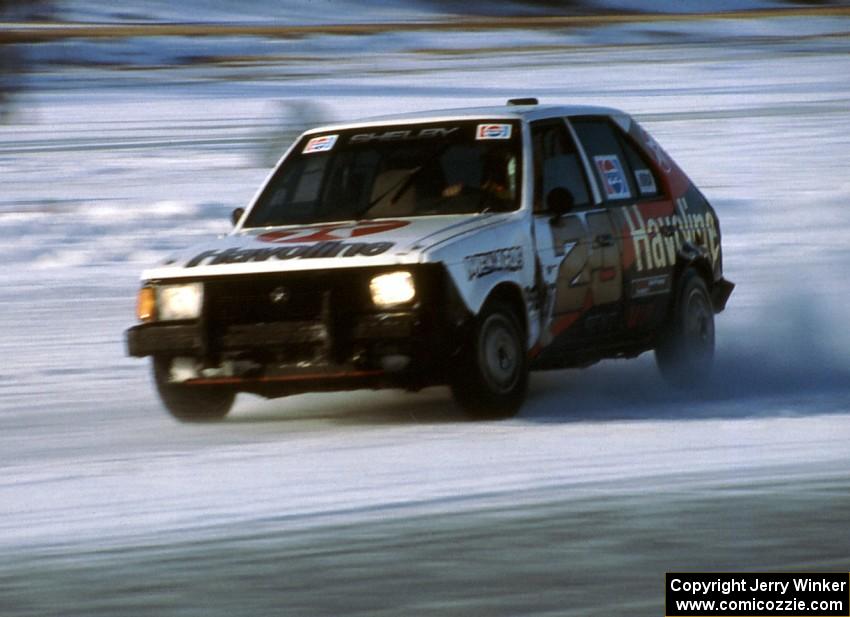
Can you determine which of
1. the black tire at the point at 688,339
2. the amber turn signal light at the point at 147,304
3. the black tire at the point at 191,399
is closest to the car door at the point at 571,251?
the black tire at the point at 688,339

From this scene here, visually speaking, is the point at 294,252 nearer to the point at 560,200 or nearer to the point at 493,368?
the point at 493,368

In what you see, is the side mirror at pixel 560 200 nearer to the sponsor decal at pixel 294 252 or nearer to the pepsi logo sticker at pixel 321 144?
the sponsor decal at pixel 294 252

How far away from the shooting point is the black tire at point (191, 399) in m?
8.52

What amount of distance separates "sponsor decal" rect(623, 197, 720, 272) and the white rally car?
0.01m

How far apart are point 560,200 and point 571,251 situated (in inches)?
10.3

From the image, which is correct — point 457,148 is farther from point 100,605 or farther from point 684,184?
point 100,605

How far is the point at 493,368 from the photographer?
828 centimetres

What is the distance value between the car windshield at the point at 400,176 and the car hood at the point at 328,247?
0.18 m

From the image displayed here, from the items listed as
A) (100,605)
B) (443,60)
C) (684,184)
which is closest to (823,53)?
(443,60)

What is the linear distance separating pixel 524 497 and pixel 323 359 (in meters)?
1.73

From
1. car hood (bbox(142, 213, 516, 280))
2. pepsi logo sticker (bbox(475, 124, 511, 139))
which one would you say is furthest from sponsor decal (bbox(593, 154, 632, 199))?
car hood (bbox(142, 213, 516, 280))

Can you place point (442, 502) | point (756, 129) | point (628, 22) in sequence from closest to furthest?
1. point (442, 502)
2. point (756, 129)
3. point (628, 22)

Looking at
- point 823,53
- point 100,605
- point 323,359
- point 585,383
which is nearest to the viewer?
point 100,605

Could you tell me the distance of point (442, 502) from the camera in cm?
650
